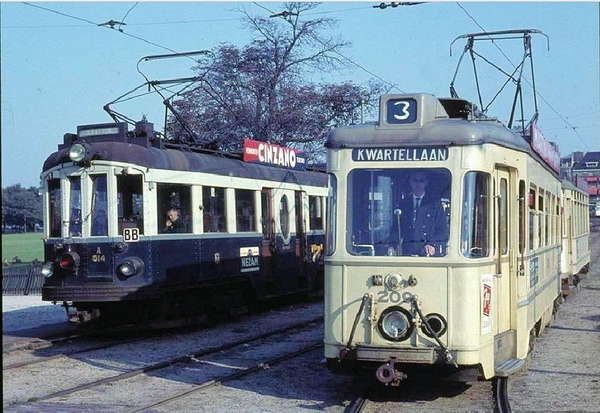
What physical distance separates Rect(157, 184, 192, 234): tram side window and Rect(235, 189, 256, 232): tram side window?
1.88 m

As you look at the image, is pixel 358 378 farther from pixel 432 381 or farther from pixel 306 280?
pixel 306 280

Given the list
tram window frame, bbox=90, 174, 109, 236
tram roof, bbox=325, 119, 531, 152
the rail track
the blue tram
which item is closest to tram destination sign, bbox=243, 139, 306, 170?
the blue tram

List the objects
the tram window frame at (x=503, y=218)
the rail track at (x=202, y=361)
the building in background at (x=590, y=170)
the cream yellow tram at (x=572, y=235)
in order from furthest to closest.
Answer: the building in background at (x=590, y=170) < the cream yellow tram at (x=572, y=235) < the rail track at (x=202, y=361) < the tram window frame at (x=503, y=218)

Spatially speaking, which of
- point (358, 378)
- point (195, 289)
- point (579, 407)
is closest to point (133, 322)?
point (195, 289)

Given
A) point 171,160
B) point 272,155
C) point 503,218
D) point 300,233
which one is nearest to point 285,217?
point 300,233

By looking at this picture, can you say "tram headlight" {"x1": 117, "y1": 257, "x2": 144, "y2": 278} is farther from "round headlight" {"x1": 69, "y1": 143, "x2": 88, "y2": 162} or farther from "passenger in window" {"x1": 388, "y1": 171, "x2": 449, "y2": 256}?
"passenger in window" {"x1": 388, "y1": 171, "x2": 449, "y2": 256}

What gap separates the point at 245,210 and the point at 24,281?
12.3 m

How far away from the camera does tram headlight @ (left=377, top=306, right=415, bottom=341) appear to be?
328 inches

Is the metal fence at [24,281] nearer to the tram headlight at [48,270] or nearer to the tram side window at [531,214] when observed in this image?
the tram headlight at [48,270]

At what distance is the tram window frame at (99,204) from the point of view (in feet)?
43.4

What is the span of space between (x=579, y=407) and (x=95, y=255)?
299 inches

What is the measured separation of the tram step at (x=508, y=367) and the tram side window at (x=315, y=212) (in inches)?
420

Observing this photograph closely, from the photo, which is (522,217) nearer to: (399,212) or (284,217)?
(399,212)

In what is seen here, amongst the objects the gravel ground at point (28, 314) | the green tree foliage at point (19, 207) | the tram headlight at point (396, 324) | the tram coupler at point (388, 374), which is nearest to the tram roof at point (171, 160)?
the gravel ground at point (28, 314)
